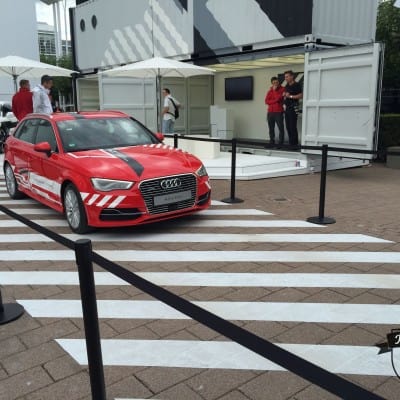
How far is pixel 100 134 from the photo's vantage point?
707 cm

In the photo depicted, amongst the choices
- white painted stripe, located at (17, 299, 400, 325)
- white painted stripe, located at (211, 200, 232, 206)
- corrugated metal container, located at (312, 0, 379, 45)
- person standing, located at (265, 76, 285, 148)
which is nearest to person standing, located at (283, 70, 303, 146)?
person standing, located at (265, 76, 285, 148)

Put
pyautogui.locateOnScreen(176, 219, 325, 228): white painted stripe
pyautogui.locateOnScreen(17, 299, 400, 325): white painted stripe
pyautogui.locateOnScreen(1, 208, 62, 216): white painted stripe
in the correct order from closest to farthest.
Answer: pyautogui.locateOnScreen(17, 299, 400, 325): white painted stripe < pyautogui.locateOnScreen(176, 219, 325, 228): white painted stripe < pyautogui.locateOnScreen(1, 208, 62, 216): white painted stripe

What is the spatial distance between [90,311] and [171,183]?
3.90 meters

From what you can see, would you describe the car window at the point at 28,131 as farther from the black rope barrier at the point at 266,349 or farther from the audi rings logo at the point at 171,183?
the black rope barrier at the point at 266,349

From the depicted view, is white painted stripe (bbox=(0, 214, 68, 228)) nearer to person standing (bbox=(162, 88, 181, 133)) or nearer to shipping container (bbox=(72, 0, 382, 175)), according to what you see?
shipping container (bbox=(72, 0, 382, 175))

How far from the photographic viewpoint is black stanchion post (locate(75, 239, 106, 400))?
7.18ft

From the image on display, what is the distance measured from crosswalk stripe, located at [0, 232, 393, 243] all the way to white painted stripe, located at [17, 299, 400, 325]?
1927mm

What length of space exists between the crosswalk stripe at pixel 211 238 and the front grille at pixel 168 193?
38 cm

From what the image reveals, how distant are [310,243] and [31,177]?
439 cm

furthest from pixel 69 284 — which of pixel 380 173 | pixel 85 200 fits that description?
pixel 380 173

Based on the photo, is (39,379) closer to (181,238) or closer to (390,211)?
(181,238)


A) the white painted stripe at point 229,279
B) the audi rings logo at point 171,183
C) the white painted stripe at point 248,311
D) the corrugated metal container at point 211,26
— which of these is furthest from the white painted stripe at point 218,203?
the corrugated metal container at point 211,26

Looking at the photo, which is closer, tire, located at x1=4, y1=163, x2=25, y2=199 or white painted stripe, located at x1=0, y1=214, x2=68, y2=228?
white painted stripe, located at x1=0, y1=214, x2=68, y2=228

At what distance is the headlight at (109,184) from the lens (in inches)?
230
